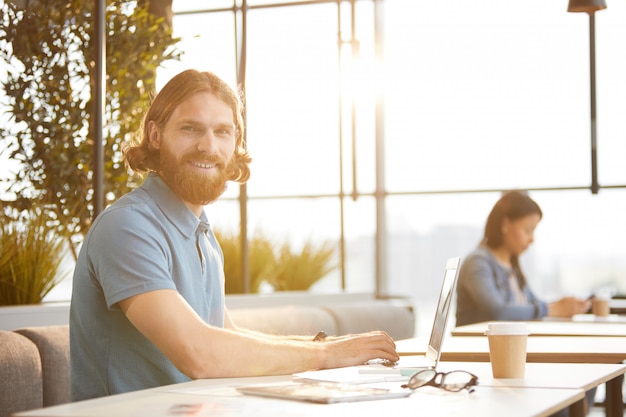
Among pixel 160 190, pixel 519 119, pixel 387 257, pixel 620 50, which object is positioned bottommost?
pixel 387 257

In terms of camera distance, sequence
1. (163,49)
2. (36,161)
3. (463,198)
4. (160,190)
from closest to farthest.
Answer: (160,190) → (36,161) → (163,49) → (463,198)

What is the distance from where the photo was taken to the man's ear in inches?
114

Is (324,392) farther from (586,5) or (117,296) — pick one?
(586,5)

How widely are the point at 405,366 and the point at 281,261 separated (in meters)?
4.36

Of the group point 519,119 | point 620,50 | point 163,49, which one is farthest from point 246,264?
point 620,50

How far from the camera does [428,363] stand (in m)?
2.64

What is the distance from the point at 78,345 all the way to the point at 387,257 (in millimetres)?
5713

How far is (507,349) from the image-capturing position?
2340mm

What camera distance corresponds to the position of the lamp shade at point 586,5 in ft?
17.8

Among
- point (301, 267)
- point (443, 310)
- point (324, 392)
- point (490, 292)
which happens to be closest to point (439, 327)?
point (443, 310)

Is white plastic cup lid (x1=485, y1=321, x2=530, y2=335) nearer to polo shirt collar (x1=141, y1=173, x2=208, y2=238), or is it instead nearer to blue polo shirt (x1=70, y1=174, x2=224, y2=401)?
blue polo shirt (x1=70, y1=174, x2=224, y2=401)

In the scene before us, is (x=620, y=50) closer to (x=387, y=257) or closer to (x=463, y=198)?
(x=463, y=198)

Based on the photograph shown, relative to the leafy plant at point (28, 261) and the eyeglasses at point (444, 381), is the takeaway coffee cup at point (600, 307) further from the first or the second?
the eyeglasses at point (444, 381)

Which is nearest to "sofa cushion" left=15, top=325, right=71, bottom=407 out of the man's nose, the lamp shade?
the man's nose
